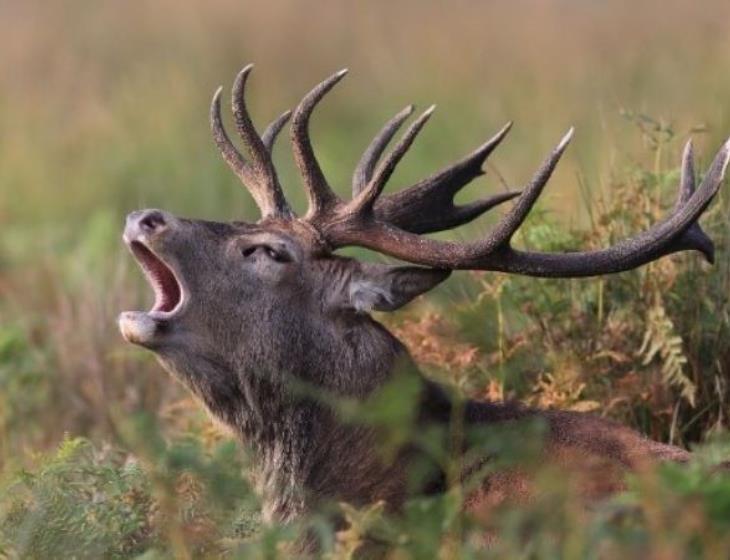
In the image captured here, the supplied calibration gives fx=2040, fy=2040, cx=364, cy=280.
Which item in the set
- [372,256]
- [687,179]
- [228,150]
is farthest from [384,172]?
[372,256]

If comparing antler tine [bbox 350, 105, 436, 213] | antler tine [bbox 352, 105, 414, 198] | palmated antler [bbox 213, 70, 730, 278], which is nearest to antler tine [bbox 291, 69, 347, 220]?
palmated antler [bbox 213, 70, 730, 278]

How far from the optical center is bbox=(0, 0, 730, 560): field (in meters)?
4.77

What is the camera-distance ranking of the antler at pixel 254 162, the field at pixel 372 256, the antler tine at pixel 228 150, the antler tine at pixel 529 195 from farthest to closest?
the antler tine at pixel 228 150 < the antler at pixel 254 162 < the antler tine at pixel 529 195 < the field at pixel 372 256

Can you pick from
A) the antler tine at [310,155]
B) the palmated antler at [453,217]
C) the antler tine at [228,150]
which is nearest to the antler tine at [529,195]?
the palmated antler at [453,217]

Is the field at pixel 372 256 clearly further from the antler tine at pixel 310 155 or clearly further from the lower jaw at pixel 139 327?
the antler tine at pixel 310 155

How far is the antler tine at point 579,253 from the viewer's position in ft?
19.8

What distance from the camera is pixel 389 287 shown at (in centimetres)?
627

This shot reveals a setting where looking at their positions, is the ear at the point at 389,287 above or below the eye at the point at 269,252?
below

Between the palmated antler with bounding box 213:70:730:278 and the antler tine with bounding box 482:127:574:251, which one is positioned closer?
the antler tine with bounding box 482:127:574:251

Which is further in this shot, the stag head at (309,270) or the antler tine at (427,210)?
the antler tine at (427,210)

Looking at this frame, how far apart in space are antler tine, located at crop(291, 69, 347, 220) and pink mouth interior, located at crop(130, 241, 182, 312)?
0.48 m

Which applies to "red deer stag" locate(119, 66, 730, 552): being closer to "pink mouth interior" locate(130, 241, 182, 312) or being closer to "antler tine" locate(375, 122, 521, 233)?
"pink mouth interior" locate(130, 241, 182, 312)

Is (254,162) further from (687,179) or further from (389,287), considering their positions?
(687,179)

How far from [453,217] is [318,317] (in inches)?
24.4
